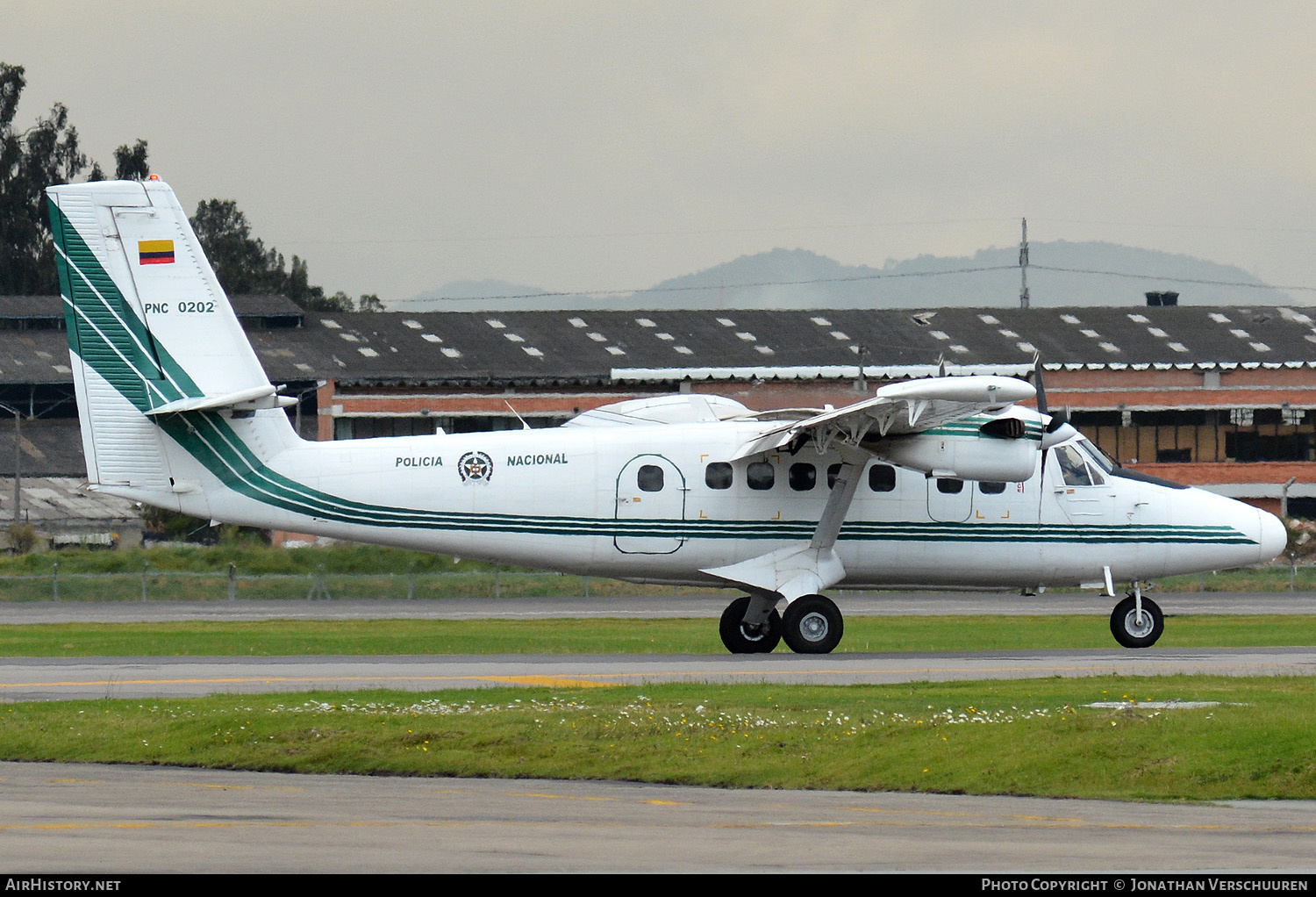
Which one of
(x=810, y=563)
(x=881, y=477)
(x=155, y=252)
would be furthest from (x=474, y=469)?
(x=881, y=477)

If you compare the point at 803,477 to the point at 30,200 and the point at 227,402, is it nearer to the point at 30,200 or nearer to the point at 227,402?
the point at 227,402

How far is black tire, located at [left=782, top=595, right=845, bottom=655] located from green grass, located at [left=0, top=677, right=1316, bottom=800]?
746 cm

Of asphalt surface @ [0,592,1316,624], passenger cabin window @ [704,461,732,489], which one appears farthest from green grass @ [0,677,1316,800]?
asphalt surface @ [0,592,1316,624]

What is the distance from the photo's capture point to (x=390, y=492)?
27422mm

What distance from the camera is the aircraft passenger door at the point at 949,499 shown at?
28.6 m

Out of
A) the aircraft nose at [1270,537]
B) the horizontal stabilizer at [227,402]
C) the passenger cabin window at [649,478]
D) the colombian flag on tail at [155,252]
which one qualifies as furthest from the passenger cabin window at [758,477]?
the colombian flag on tail at [155,252]

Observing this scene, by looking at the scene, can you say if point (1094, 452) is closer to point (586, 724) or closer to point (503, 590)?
point (586, 724)

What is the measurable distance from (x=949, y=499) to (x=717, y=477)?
4.09 m

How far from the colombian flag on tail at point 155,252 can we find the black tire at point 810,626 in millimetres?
11894

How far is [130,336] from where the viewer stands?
27203mm

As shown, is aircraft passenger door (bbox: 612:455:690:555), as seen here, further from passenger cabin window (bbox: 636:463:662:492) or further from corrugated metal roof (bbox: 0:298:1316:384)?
corrugated metal roof (bbox: 0:298:1316:384)

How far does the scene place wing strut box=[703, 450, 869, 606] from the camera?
27.7 m

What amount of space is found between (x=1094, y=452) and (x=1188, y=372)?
52.3 metres

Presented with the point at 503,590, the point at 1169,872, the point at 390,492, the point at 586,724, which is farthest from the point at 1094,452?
the point at 503,590
